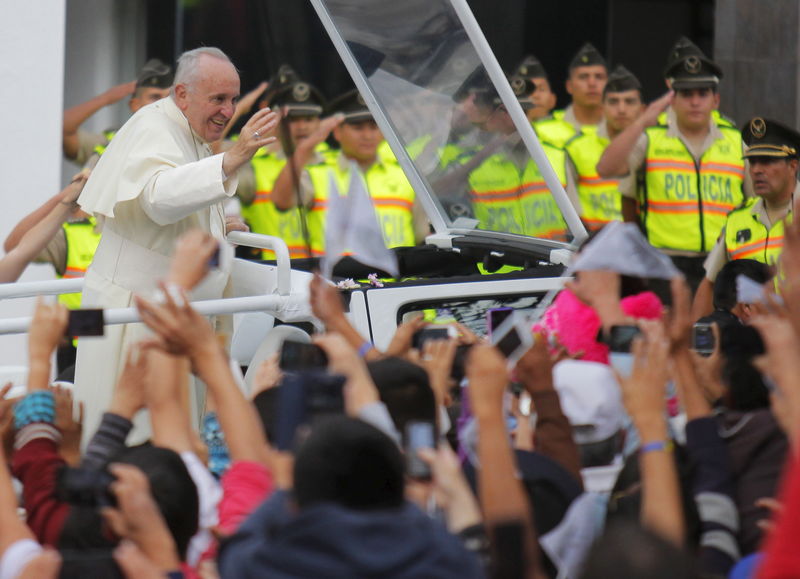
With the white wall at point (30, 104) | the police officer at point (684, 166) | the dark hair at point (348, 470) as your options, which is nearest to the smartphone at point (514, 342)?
the dark hair at point (348, 470)

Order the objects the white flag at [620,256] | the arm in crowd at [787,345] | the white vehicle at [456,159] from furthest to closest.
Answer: the white vehicle at [456,159]
the white flag at [620,256]
the arm in crowd at [787,345]

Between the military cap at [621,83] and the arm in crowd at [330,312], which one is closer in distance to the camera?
the arm in crowd at [330,312]

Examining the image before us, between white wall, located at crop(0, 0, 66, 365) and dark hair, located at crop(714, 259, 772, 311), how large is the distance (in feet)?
11.2

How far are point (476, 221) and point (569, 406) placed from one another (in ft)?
6.03

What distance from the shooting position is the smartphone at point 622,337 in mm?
3214

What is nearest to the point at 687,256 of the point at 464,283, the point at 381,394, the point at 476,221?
the point at 476,221

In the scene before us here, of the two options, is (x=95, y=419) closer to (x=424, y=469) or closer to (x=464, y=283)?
(x=464, y=283)

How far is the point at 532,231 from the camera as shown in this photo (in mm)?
5082

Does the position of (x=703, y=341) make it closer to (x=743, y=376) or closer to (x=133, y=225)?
(x=743, y=376)

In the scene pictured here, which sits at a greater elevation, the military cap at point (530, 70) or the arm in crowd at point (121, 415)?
the military cap at point (530, 70)

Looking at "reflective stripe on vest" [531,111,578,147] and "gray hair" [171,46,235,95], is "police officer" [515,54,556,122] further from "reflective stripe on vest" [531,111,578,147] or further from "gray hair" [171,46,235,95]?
"gray hair" [171,46,235,95]

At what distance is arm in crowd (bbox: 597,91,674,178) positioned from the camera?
767 cm

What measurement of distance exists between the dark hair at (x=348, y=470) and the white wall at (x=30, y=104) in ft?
18.0

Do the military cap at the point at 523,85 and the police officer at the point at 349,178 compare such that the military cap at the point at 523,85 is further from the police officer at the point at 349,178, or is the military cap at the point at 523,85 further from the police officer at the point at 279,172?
the police officer at the point at 279,172
